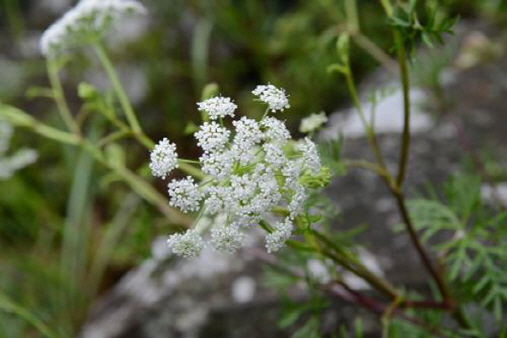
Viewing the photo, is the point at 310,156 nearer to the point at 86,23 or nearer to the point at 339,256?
the point at 339,256

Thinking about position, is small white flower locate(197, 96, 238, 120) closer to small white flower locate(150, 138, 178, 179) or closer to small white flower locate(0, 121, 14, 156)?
small white flower locate(150, 138, 178, 179)

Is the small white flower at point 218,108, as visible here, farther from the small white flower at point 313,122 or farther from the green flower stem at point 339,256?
the small white flower at point 313,122

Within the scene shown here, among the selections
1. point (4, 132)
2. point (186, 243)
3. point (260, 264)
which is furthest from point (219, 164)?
point (260, 264)

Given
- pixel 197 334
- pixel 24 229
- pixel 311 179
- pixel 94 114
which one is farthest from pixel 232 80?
pixel 311 179

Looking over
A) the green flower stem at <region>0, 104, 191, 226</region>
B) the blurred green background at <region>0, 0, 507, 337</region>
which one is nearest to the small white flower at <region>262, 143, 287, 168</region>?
the green flower stem at <region>0, 104, 191, 226</region>

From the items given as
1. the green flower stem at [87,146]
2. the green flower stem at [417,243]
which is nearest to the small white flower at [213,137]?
the green flower stem at [417,243]

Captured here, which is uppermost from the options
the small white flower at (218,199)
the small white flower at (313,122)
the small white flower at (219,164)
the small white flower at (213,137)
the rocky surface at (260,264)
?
the rocky surface at (260,264)
